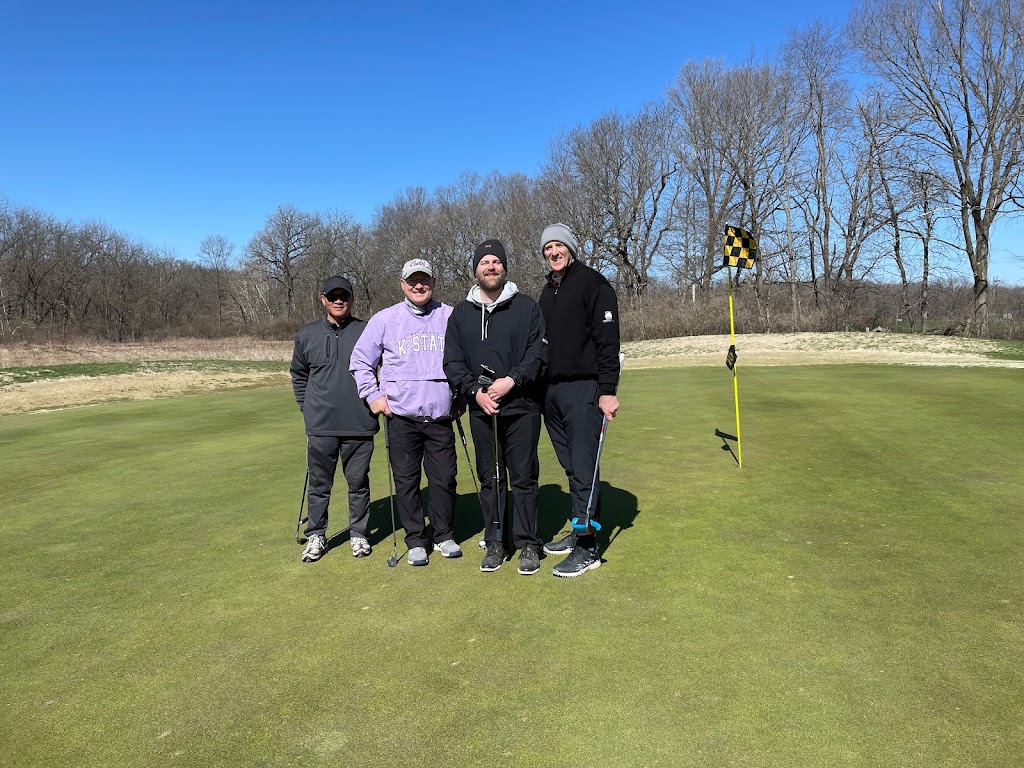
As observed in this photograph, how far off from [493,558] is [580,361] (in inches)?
52.9

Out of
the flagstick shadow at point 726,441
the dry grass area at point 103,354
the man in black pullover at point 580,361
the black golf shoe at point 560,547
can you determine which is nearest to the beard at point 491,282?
the man in black pullover at point 580,361

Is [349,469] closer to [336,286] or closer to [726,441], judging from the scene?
[336,286]

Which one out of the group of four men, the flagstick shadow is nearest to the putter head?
the group of four men

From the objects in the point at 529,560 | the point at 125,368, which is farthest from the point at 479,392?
the point at 125,368

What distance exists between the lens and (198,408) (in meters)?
13.2

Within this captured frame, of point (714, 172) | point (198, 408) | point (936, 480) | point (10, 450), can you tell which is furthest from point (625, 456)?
point (714, 172)

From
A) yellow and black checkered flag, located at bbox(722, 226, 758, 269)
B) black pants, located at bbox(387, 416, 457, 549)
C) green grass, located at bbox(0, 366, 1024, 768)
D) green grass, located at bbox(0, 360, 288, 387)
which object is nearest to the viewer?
green grass, located at bbox(0, 366, 1024, 768)

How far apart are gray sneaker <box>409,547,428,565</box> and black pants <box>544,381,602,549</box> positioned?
3.30 ft

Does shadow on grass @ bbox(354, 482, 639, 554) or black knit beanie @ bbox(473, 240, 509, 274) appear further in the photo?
shadow on grass @ bbox(354, 482, 639, 554)

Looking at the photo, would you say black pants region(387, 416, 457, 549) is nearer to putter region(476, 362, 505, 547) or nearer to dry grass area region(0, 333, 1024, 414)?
putter region(476, 362, 505, 547)

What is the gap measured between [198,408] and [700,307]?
3135 cm

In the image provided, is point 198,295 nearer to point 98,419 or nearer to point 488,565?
point 98,419

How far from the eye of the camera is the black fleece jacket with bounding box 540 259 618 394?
4074 millimetres

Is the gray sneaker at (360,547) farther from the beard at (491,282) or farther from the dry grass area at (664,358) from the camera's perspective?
the dry grass area at (664,358)
